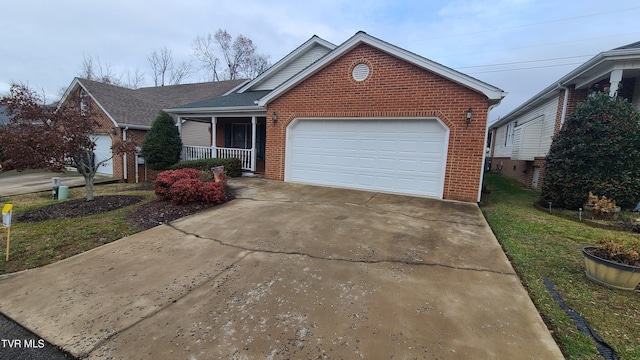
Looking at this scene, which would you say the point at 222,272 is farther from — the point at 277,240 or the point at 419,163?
the point at 419,163

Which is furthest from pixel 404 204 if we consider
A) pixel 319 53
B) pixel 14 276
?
pixel 319 53

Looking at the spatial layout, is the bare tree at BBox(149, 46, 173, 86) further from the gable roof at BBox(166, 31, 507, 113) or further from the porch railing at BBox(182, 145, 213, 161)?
the porch railing at BBox(182, 145, 213, 161)

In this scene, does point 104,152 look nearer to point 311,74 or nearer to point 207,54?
point 311,74

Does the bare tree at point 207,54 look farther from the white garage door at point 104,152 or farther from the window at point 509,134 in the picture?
the window at point 509,134

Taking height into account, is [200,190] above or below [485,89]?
below

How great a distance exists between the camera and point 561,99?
991 cm

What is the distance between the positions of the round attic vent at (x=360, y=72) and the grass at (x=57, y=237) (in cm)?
672

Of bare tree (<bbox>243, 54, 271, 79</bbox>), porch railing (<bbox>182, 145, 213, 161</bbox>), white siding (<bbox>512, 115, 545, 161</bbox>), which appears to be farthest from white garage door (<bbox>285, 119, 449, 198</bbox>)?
bare tree (<bbox>243, 54, 271, 79</bbox>)

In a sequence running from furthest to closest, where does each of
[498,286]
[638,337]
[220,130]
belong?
[220,130]
[498,286]
[638,337]

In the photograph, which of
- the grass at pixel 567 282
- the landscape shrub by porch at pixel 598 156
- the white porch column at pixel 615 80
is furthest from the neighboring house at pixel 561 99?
the grass at pixel 567 282

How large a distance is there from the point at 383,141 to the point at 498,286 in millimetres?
5612

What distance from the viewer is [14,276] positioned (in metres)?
3.42

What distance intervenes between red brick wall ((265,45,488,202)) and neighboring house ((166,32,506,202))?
0.02 m

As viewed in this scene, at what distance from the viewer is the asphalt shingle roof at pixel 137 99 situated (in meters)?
13.3
